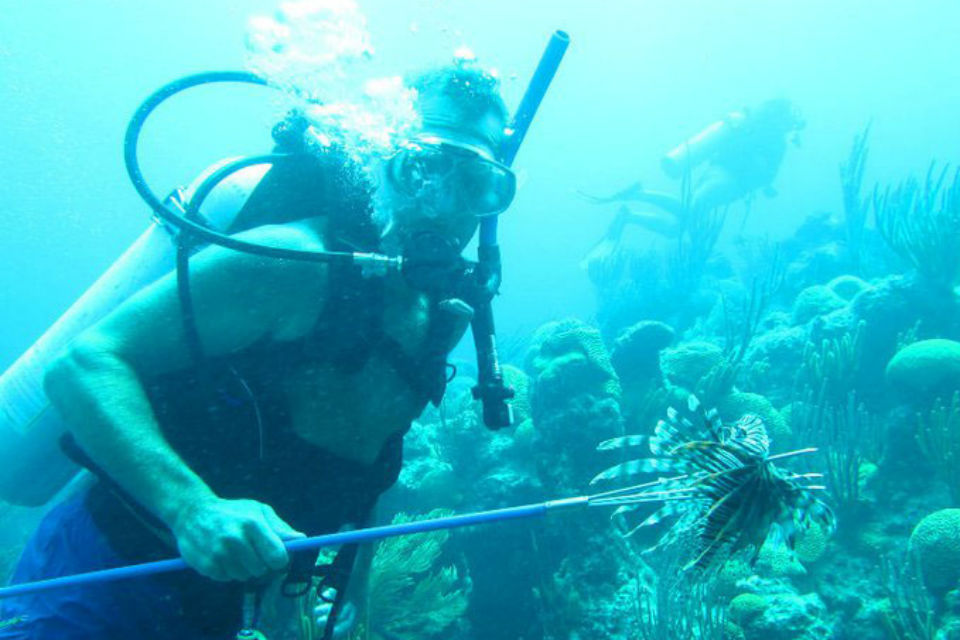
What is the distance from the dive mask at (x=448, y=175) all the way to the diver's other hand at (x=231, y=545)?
1.41 meters

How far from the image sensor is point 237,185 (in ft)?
6.68

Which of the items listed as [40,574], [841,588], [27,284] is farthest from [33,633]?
[27,284]

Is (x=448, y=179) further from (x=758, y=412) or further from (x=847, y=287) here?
(x=847, y=287)

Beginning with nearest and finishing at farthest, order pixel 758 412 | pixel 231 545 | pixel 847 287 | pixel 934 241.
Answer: pixel 231 545
pixel 758 412
pixel 934 241
pixel 847 287

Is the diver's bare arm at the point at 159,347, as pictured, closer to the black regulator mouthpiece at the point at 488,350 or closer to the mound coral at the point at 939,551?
the black regulator mouthpiece at the point at 488,350

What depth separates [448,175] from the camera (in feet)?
7.58

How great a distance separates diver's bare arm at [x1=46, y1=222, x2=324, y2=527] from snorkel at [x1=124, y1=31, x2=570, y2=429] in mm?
89

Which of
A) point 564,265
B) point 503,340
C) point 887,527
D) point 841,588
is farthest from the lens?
point 564,265

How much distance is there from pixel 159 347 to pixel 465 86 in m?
1.74

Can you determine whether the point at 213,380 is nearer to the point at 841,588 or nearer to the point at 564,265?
the point at 841,588

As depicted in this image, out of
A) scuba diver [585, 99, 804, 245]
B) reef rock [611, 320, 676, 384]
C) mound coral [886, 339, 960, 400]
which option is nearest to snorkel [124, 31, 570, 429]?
reef rock [611, 320, 676, 384]

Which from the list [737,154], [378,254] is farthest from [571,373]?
[737,154]

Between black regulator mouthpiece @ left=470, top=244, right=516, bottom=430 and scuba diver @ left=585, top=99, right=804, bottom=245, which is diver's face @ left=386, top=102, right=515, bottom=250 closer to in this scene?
black regulator mouthpiece @ left=470, top=244, right=516, bottom=430

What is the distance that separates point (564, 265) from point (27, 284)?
87036 mm
